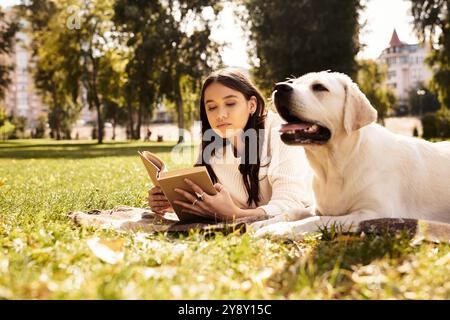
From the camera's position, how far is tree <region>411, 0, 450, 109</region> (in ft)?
91.3

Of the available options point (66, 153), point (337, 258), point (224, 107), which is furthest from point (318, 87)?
point (66, 153)

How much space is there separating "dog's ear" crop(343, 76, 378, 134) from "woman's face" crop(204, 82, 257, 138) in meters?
1.33

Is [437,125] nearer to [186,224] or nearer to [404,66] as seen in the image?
[186,224]

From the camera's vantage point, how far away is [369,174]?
4.30 meters

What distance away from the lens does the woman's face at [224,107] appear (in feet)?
17.0

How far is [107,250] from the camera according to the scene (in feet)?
10.3

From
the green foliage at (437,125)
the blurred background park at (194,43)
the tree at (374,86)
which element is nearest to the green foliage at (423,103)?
the tree at (374,86)

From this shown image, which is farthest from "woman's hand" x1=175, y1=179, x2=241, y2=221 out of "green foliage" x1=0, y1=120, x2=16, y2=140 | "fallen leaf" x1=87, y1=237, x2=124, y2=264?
"green foliage" x1=0, y1=120, x2=16, y2=140

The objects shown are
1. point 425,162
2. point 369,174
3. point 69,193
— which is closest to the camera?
point 369,174

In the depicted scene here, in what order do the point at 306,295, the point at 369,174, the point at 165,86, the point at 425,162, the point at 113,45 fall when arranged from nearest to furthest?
the point at 306,295 < the point at 369,174 < the point at 425,162 < the point at 165,86 < the point at 113,45

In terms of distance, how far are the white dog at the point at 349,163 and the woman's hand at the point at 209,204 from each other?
1.31 feet
